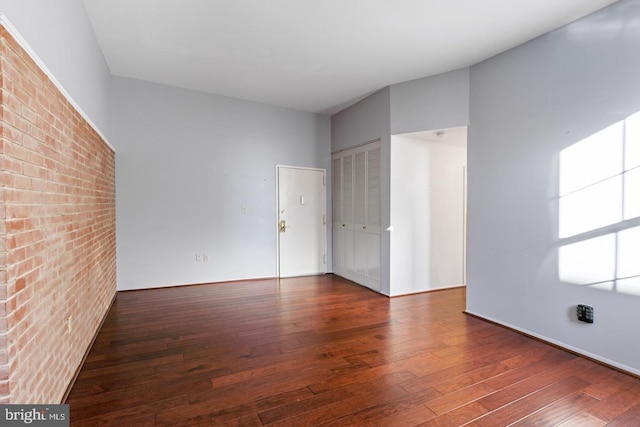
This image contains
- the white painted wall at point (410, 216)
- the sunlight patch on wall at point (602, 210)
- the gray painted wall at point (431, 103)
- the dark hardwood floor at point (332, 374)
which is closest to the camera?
the dark hardwood floor at point (332, 374)

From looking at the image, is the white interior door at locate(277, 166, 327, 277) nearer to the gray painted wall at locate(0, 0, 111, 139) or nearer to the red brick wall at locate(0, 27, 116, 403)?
the gray painted wall at locate(0, 0, 111, 139)

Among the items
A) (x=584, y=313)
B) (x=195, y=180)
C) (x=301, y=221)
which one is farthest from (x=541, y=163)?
(x=195, y=180)

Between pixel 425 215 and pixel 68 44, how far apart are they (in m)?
4.17

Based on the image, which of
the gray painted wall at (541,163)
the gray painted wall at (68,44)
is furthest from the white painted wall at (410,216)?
the gray painted wall at (68,44)

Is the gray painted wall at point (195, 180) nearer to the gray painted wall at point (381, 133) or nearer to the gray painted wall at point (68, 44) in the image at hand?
the gray painted wall at point (68, 44)

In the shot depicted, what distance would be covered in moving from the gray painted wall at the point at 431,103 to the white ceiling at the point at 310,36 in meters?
0.14

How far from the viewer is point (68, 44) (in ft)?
7.32

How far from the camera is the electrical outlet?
2584 mm

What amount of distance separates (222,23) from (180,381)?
2956 millimetres

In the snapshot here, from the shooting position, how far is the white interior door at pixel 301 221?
5.32m

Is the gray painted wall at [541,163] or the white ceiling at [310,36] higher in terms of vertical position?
the white ceiling at [310,36]

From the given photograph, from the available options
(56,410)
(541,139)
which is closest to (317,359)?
(56,410)

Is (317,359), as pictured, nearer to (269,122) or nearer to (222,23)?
(222,23)

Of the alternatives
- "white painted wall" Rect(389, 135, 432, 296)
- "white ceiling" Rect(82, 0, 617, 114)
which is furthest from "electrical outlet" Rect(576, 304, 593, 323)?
"white ceiling" Rect(82, 0, 617, 114)
